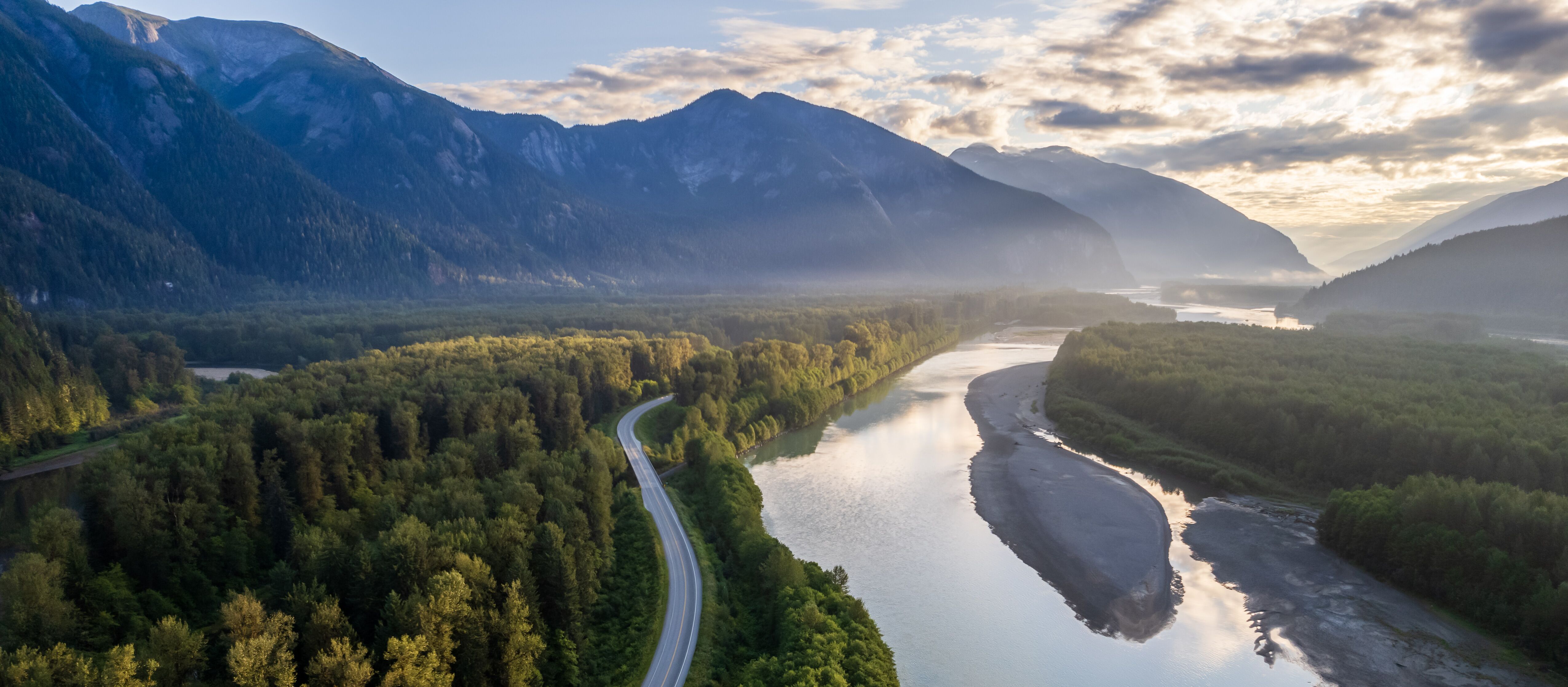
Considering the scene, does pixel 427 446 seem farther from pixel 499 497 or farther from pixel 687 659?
A: pixel 687 659

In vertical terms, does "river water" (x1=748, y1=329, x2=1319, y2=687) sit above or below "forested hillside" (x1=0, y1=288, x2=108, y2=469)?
below

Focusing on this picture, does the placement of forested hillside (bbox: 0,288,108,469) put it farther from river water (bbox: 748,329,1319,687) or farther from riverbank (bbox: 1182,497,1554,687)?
riverbank (bbox: 1182,497,1554,687)

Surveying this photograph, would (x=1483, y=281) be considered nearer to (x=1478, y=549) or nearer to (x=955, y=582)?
(x=1478, y=549)

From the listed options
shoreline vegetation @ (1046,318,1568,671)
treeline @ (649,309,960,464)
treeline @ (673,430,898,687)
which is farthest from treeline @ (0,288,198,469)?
shoreline vegetation @ (1046,318,1568,671)

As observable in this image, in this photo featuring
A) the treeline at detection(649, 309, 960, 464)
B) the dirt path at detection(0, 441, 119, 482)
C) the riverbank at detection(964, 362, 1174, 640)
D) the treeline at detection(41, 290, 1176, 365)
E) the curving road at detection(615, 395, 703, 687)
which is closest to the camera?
the curving road at detection(615, 395, 703, 687)

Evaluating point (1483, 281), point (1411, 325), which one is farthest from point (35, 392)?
point (1483, 281)

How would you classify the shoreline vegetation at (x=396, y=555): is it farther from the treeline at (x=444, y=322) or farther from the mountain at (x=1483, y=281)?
the mountain at (x=1483, y=281)

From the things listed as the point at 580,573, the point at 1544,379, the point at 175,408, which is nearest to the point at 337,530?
the point at 580,573
